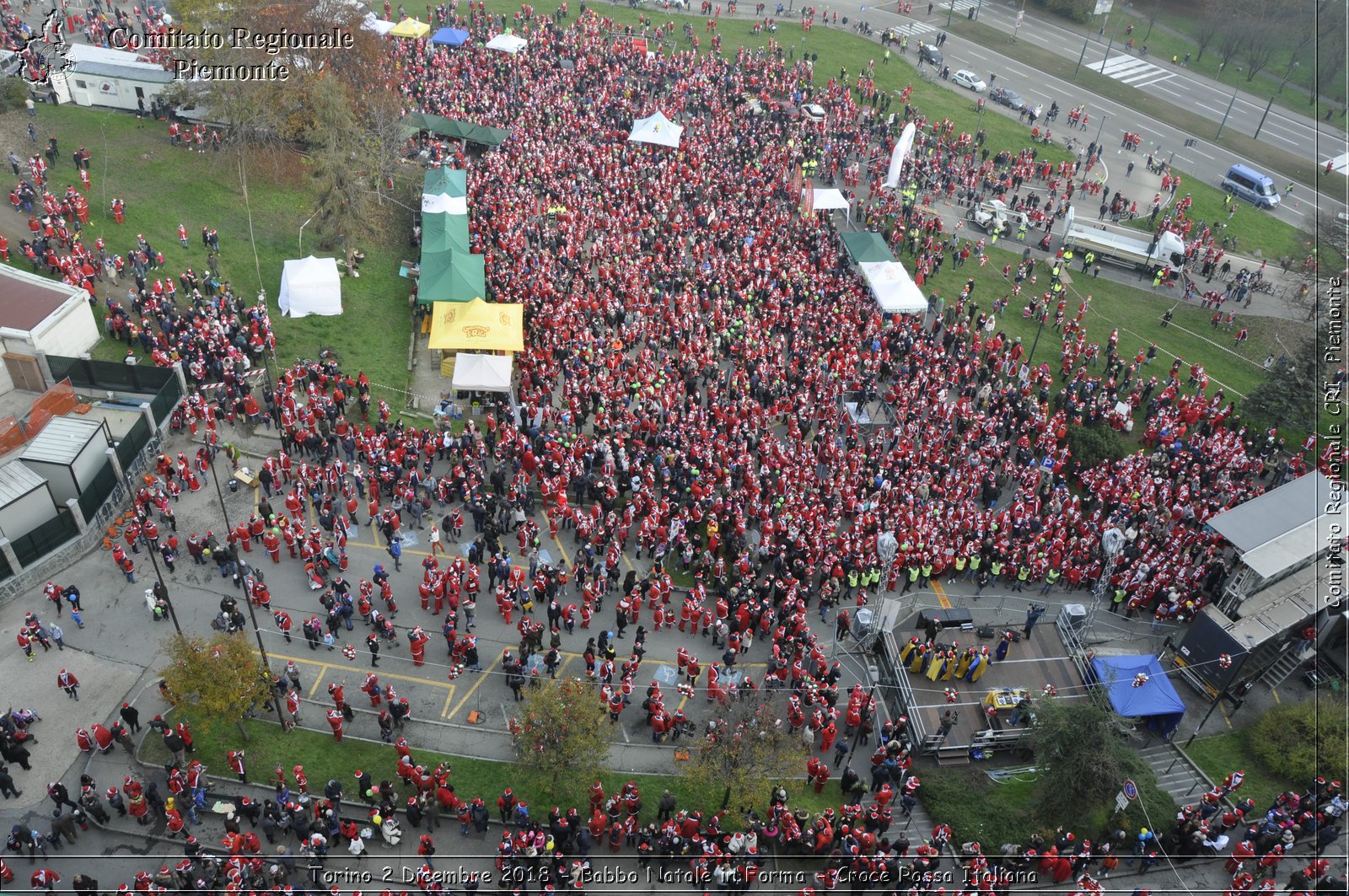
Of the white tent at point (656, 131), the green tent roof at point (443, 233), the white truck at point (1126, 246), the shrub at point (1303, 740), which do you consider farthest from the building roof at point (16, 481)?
the white truck at point (1126, 246)

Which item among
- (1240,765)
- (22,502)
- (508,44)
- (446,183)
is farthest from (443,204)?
(1240,765)

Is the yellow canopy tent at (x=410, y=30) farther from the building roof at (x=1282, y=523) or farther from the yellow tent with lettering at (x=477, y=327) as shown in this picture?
the building roof at (x=1282, y=523)

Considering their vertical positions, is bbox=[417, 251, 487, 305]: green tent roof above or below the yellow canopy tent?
below

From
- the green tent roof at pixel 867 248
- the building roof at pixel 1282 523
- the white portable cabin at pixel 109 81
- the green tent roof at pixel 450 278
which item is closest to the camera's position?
the building roof at pixel 1282 523

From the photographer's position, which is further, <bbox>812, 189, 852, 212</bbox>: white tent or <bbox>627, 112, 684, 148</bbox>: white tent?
<bbox>627, 112, 684, 148</bbox>: white tent

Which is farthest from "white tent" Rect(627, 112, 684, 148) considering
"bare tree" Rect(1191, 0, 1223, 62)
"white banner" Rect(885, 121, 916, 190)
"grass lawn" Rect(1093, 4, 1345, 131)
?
"bare tree" Rect(1191, 0, 1223, 62)

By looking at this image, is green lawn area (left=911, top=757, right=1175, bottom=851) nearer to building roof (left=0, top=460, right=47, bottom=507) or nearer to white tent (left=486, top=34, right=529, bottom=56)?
building roof (left=0, top=460, right=47, bottom=507)
